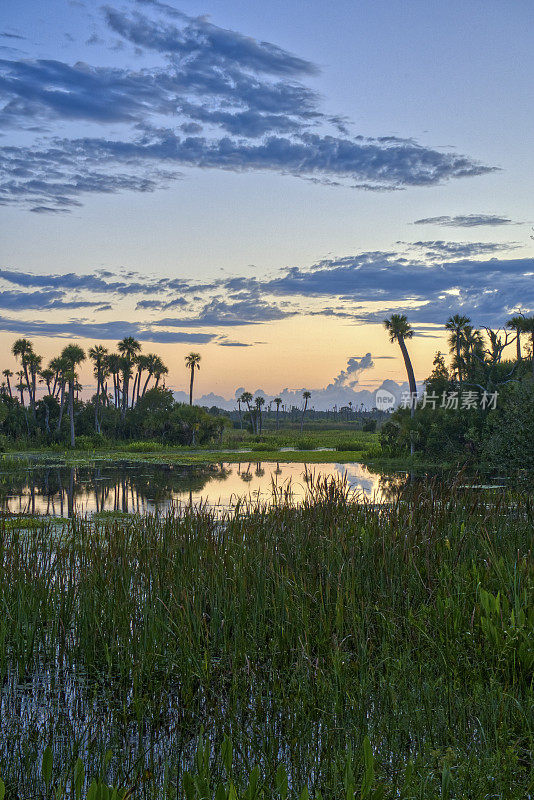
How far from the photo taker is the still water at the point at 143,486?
62.0ft

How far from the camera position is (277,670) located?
218 inches

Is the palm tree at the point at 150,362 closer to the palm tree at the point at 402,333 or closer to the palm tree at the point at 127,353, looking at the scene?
the palm tree at the point at 127,353

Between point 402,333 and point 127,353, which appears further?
point 127,353

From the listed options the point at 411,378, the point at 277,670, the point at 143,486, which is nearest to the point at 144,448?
the point at 411,378

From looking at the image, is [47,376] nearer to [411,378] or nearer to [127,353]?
[127,353]

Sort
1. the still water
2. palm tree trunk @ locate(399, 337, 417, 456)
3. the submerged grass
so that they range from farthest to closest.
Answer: palm tree trunk @ locate(399, 337, 417, 456)
the still water
the submerged grass

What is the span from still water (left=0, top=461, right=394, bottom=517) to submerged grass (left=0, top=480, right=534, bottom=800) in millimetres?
7068

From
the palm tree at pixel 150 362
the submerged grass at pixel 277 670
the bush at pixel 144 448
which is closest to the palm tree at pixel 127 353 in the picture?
the palm tree at pixel 150 362

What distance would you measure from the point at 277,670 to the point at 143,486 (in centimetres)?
2077

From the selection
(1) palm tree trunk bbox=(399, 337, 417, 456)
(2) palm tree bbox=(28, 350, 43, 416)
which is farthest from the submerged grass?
(2) palm tree bbox=(28, 350, 43, 416)

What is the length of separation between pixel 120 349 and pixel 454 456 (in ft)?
171

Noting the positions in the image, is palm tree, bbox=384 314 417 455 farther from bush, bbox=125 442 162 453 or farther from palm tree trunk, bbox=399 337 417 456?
bush, bbox=125 442 162 453

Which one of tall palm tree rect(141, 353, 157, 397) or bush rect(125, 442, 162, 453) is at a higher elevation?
tall palm tree rect(141, 353, 157, 397)

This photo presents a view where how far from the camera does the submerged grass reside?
161 inches
